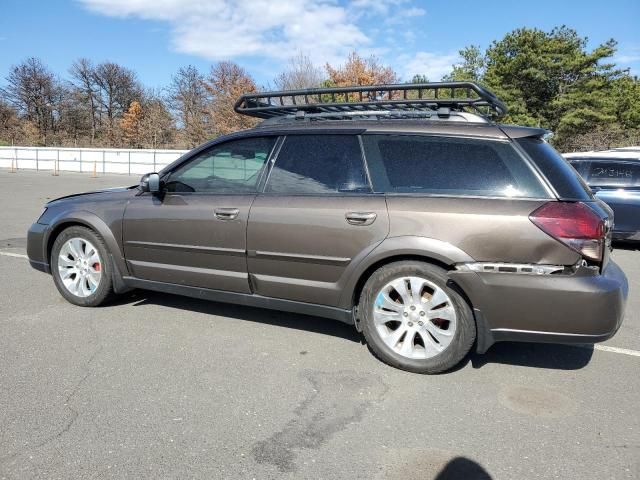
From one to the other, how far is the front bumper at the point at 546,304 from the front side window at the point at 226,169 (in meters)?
1.76

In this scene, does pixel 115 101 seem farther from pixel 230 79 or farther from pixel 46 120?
pixel 230 79

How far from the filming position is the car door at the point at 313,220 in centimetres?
351

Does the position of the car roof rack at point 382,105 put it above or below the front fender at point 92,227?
above

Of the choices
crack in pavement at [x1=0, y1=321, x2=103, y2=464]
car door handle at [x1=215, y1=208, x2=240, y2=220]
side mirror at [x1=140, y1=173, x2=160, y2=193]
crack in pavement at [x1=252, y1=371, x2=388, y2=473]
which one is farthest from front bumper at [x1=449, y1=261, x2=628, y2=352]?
side mirror at [x1=140, y1=173, x2=160, y2=193]

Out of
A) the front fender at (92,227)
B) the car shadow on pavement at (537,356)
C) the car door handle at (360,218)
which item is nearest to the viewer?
the car door handle at (360,218)

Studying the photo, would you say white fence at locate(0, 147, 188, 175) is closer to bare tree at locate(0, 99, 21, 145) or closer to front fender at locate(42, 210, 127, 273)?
bare tree at locate(0, 99, 21, 145)

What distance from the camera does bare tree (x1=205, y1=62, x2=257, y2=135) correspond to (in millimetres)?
48500

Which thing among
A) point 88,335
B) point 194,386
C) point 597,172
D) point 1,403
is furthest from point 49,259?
point 597,172

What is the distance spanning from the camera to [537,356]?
3.81m

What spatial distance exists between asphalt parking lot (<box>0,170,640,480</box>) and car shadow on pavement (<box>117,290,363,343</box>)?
3cm

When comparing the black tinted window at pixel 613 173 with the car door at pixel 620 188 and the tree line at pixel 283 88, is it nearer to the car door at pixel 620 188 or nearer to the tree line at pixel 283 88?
the car door at pixel 620 188

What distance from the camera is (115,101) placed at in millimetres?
59188

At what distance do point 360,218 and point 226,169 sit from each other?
133cm

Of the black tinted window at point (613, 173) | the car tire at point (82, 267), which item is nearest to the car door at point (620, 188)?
the black tinted window at point (613, 173)
